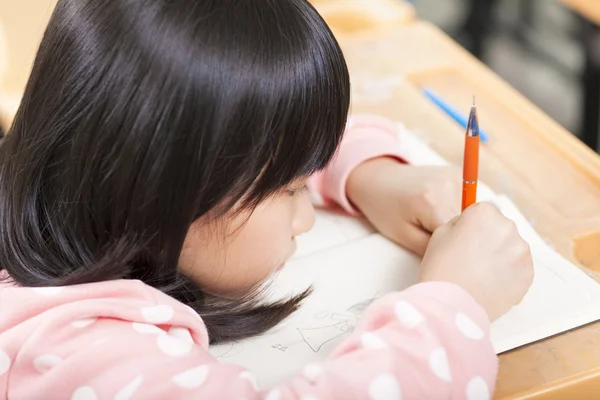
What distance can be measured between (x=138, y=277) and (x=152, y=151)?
0.11 meters

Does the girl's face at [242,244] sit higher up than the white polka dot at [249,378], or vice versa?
the girl's face at [242,244]

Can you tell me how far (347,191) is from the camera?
775 millimetres

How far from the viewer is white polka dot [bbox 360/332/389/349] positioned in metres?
0.54

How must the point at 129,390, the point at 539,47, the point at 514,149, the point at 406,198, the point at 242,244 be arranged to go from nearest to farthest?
the point at 129,390
the point at 242,244
the point at 406,198
the point at 514,149
the point at 539,47

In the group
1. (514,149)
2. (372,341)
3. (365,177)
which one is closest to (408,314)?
(372,341)

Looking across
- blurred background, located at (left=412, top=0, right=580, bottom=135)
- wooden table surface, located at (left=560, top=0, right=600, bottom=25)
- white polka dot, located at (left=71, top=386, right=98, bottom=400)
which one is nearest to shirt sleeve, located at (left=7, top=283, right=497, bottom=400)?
white polka dot, located at (left=71, top=386, right=98, bottom=400)

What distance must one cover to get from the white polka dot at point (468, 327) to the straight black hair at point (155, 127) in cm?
15

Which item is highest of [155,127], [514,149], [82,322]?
[155,127]

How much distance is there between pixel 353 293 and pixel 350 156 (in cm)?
17

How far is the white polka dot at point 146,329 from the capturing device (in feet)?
1.76

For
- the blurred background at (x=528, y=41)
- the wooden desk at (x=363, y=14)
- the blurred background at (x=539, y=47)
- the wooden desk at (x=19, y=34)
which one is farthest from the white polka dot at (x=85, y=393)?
the blurred background at (x=528, y=41)

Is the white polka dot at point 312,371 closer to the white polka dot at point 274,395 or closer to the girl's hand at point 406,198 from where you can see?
the white polka dot at point 274,395

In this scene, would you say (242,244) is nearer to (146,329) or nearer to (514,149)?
(146,329)

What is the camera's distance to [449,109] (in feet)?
3.01
